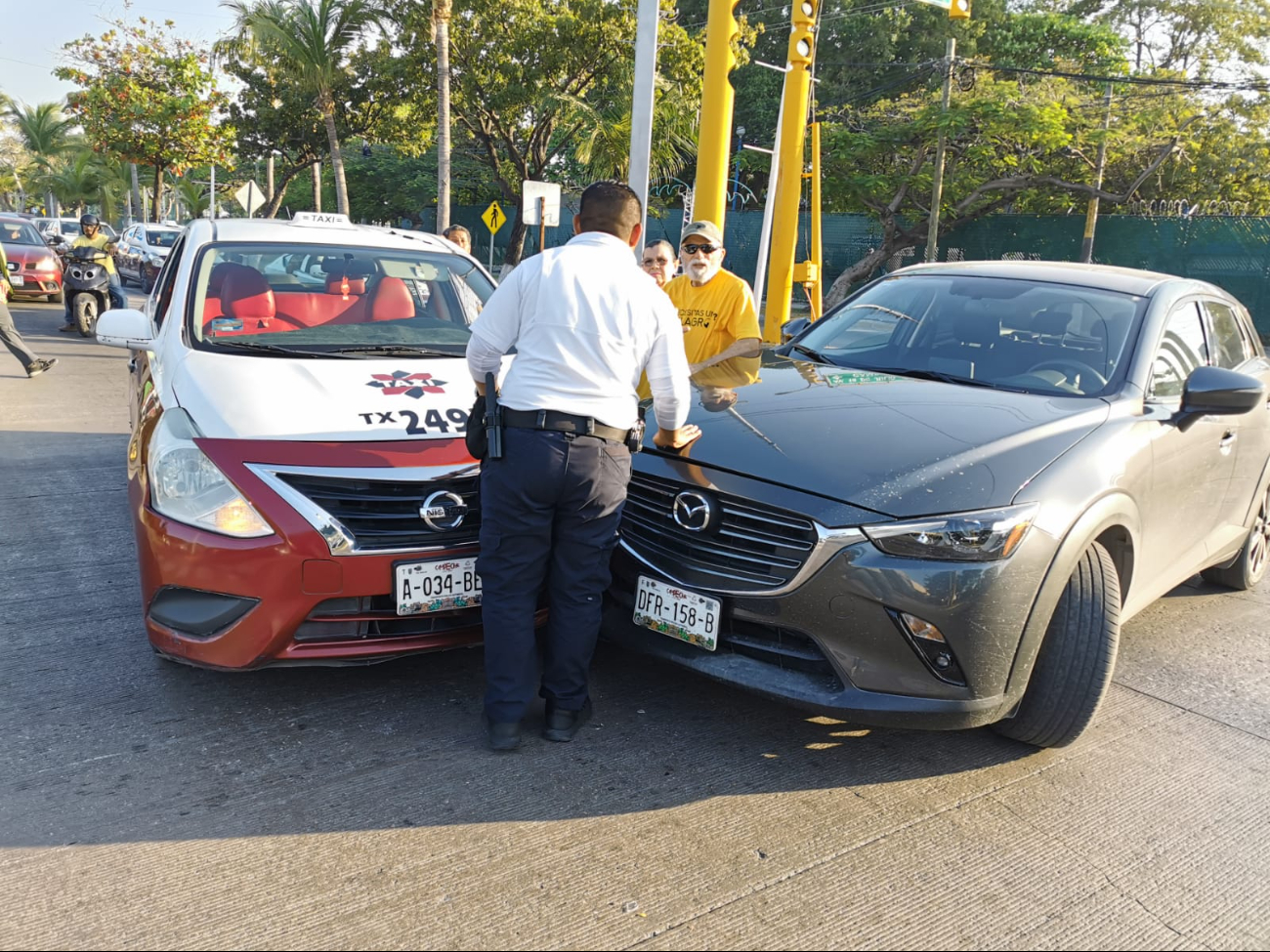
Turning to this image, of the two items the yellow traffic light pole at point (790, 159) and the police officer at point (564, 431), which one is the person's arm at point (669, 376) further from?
the yellow traffic light pole at point (790, 159)

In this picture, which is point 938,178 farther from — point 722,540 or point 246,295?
point 722,540

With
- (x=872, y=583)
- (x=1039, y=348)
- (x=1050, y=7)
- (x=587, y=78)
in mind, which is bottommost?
(x=872, y=583)

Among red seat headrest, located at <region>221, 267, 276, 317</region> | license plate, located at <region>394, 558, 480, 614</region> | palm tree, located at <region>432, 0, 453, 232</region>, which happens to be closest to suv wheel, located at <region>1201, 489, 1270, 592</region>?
license plate, located at <region>394, 558, 480, 614</region>

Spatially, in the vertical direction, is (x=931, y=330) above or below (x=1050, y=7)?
below

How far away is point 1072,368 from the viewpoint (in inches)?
154

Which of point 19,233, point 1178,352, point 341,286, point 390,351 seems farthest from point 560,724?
point 19,233

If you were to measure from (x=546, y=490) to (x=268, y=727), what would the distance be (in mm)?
1288

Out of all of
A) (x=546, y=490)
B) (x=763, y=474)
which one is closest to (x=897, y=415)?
(x=763, y=474)

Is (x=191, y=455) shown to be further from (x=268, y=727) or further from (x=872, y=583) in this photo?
(x=872, y=583)

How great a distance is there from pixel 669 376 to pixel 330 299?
2.19 meters

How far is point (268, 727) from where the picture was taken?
3.36 m

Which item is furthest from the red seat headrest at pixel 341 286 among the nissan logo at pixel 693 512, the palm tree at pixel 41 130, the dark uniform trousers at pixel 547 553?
the palm tree at pixel 41 130

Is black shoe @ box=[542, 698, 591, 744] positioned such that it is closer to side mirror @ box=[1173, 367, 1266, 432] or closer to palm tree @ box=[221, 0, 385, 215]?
side mirror @ box=[1173, 367, 1266, 432]

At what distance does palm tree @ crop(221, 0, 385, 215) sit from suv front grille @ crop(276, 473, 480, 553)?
23042 mm
